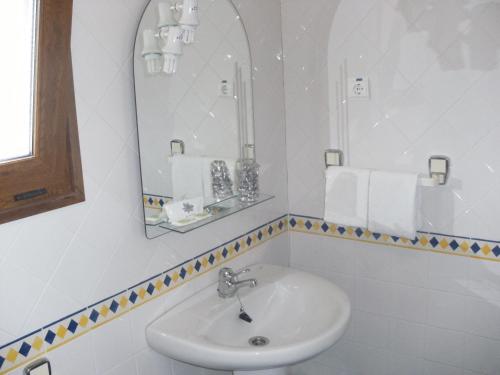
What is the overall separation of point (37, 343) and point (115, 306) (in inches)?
10.8

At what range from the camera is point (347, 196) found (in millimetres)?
2182

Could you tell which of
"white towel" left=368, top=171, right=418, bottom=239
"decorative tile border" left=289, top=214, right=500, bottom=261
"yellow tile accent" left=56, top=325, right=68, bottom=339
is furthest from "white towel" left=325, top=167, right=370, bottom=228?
"yellow tile accent" left=56, top=325, right=68, bottom=339

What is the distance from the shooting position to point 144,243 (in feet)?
5.86

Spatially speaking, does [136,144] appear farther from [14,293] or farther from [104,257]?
[14,293]

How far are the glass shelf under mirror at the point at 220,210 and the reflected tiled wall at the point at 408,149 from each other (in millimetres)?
398

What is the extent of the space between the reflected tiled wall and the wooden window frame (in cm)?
116

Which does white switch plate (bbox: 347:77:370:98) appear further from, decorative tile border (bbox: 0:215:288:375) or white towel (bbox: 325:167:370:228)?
decorative tile border (bbox: 0:215:288:375)

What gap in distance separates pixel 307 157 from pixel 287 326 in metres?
0.76

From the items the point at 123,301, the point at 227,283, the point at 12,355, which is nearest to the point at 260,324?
the point at 227,283

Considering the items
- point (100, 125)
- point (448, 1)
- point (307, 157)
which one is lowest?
point (307, 157)

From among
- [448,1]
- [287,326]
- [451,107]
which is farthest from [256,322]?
[448,1]

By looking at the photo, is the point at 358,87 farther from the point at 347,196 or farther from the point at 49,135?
the point at 49,135

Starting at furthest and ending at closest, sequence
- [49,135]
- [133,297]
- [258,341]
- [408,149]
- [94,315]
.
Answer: [408,149] → [258,341] → [133,297] → [94,315] → [49,135]

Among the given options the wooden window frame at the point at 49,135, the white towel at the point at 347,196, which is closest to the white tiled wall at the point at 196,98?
the wooden window frame at the point at 49,135
